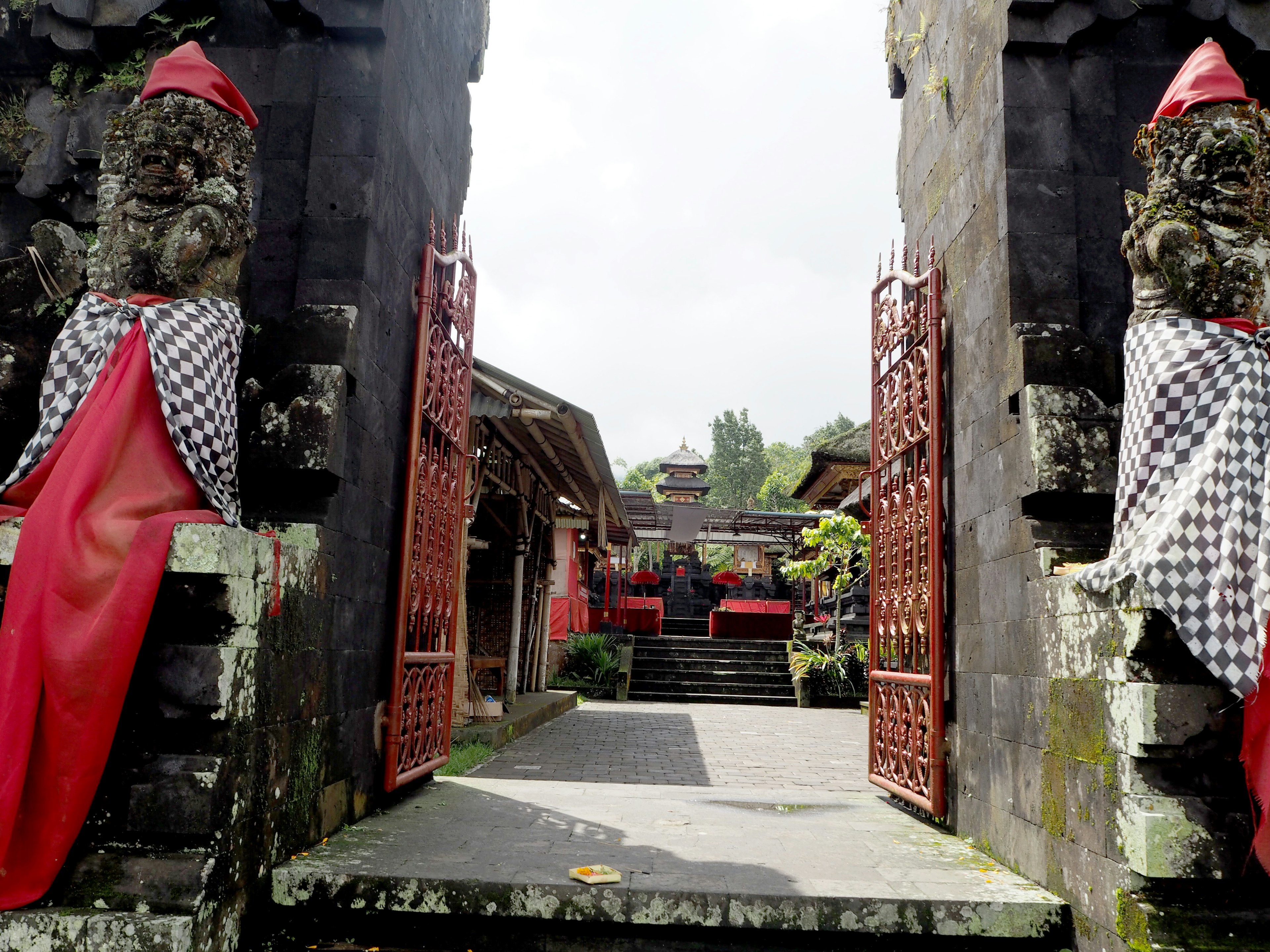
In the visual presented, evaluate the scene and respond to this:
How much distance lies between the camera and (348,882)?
3324mm

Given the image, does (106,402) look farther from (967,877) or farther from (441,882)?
(967,877)

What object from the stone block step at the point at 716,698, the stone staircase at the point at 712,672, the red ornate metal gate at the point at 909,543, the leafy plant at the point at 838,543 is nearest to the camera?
the red ornate metal gate at the point at 909,543

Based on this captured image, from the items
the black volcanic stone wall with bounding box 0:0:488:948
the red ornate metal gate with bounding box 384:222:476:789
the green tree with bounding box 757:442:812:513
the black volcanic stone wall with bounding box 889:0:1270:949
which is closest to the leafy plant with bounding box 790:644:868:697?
the red ornate metal gate with bounding box 384:222:476:789

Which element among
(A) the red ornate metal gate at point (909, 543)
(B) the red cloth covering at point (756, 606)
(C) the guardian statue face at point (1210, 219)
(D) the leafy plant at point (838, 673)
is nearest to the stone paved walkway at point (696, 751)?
(D) the leafy plant at point (838, 673)

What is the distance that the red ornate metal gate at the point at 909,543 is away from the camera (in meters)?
4.70

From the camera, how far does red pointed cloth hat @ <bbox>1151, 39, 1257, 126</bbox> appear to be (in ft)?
10.4

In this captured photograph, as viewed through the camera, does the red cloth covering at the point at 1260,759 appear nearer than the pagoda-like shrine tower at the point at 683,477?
Yes

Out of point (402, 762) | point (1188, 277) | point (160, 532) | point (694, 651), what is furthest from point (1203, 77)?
point (694, 651)

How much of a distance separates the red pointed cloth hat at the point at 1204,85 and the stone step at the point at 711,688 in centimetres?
1383

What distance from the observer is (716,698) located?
1622cm

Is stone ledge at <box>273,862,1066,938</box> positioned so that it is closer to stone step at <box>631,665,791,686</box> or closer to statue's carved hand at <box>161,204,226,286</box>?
statue's carved hand at <box>161,204,226,286</box>

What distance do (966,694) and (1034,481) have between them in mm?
1236

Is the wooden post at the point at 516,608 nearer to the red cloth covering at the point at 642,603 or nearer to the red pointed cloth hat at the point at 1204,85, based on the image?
the red pointed cloth hat at the point at 1204,85

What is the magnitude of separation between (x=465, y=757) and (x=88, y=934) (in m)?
5.09
